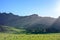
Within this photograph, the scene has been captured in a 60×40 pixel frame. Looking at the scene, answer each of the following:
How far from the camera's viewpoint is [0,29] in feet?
553

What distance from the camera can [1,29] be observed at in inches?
6663

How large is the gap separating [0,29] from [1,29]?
1.09 metres
